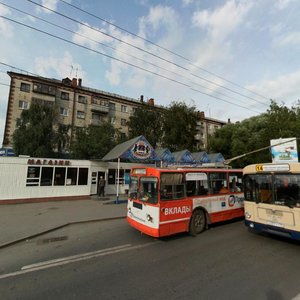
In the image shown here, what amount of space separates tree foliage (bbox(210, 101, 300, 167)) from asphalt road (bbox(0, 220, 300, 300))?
73.0ft

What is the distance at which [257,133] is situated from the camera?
36125mm

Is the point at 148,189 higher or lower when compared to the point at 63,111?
lower

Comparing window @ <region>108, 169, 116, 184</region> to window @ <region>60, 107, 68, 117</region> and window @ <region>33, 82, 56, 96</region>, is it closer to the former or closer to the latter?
window @ <region>60, 107, 68, 117</region>

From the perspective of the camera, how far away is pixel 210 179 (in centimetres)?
870

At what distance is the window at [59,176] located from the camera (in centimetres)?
1738

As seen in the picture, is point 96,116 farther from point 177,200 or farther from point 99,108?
point 177,200

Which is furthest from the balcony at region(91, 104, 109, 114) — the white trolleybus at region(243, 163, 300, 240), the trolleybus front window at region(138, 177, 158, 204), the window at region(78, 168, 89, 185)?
the white trolleybus at region(243, 163, 300, 240)

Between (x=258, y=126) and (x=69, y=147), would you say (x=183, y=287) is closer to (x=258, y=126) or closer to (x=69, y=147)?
(x=69, y=147)

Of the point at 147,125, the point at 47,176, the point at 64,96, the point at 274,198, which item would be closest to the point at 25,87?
the point at 64,96

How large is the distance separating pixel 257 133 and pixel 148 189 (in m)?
34.4

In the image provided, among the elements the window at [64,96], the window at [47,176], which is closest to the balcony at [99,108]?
the window at [64,96]

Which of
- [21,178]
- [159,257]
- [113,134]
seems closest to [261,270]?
[159,257]

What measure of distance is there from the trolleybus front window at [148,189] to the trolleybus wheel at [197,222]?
1.88m

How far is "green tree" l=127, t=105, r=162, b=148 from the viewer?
3706cm
